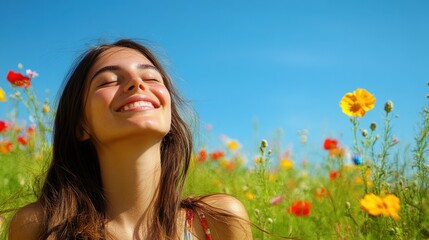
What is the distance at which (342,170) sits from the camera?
3.08 m

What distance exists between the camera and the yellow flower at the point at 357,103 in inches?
104

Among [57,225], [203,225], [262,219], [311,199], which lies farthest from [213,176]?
[57,225]

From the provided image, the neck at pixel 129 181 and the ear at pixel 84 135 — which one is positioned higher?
the ear at pixel 84 135

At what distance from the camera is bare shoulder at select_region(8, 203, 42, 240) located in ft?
6.97

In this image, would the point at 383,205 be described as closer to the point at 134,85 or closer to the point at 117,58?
the point at 134,85

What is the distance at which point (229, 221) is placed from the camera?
225 centimetres

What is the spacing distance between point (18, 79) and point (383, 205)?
2485 millimetres

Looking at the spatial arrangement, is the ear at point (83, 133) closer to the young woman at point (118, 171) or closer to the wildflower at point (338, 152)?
the young woman at point (118, 171)

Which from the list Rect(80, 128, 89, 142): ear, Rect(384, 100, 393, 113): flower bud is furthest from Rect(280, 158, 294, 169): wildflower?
Rect(80, 128, 89, 142): ear

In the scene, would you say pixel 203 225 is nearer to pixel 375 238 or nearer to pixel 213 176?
pixel 375 238

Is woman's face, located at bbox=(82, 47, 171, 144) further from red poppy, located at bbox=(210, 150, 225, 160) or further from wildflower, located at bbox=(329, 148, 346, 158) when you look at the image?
red poppy, located at bbox=(210, 150, 225, 160)

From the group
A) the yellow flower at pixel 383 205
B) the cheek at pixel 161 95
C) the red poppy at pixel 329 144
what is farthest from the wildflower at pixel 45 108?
the yellow flower at pixel 383 205

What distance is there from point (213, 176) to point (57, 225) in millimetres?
1955

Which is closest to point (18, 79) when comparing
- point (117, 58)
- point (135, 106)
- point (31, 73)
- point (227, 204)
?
point (31, 73)
